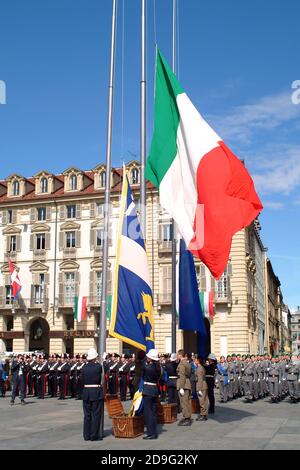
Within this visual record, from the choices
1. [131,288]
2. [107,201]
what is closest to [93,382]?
[131,288]

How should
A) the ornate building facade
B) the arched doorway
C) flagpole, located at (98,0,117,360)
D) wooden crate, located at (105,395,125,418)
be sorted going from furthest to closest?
the arched doorway, the ornate building facade, flagpole, located at (98,0,117,360), wooden crate, located at (105,395,125,418)

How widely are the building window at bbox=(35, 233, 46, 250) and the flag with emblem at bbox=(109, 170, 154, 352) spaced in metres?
34.8

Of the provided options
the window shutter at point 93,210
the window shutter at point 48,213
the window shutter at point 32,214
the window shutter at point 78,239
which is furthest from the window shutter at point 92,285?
the window shutter at point 32,214

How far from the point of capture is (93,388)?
1168 centimetres

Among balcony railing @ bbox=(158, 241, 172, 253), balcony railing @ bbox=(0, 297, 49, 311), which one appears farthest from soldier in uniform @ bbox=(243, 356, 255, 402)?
balcony railing @ bbox=(0, 297, 49, 311)

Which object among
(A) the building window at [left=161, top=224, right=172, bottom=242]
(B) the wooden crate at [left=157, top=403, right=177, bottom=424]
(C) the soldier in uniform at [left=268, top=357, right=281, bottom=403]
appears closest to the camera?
(B) the wooden crate at [left=157, top=403, right=177, bottom=424]

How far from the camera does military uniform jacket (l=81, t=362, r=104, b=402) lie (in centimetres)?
1162

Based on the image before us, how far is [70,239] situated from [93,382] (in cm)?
3609

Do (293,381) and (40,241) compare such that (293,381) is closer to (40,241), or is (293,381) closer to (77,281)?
(77,281)

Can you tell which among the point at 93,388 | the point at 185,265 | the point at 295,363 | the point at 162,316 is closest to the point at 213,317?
the point at 162,316

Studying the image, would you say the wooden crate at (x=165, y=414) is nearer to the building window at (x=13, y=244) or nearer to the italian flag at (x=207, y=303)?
the italian flag at (x=207, y=303)

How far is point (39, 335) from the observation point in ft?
163

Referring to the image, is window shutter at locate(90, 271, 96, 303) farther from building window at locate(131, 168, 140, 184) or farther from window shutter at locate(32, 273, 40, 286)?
building window at locate(131, 168, 140, 184)
